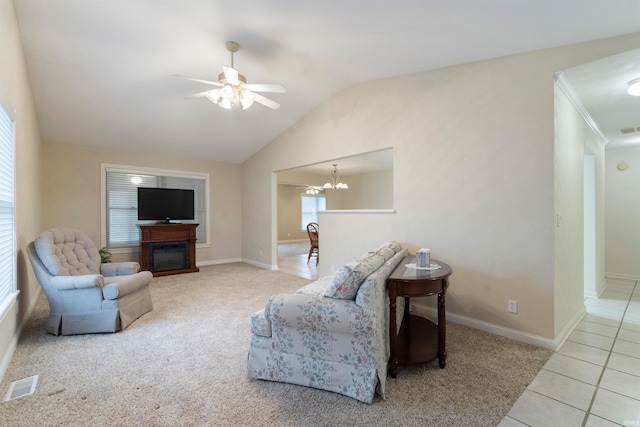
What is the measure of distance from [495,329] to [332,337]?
1.90 m

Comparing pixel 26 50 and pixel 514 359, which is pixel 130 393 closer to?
pixel 514 359

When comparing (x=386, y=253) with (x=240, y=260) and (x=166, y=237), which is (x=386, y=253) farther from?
(x=240, y=260)

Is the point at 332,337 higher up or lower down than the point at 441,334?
higher up

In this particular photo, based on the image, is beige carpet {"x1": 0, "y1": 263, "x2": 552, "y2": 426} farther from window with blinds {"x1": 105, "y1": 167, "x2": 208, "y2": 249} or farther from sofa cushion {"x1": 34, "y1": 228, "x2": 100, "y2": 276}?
window with blinds {"x1": 105, "y1": 167, "x2": 208, "y2": 249}

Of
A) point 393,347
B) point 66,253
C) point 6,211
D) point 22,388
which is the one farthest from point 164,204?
point 393,347

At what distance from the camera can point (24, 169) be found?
313 cm

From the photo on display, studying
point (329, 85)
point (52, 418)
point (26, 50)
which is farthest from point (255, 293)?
point (26, 50)

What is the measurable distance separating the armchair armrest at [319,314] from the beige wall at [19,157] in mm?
2019

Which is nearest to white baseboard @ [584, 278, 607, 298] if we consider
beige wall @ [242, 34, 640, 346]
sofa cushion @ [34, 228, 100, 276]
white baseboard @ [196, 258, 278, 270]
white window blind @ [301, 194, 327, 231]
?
beige wall @ [242, 34, 640, 346]

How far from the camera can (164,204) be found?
5.64m

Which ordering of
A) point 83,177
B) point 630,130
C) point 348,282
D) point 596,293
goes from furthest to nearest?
point 83,177 → point 596,293 → point 630,130 → point 348,282

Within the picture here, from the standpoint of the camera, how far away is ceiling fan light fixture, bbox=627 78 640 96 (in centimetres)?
256

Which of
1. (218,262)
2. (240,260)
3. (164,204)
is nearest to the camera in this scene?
(164,204)

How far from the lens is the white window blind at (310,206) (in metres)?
11.8
